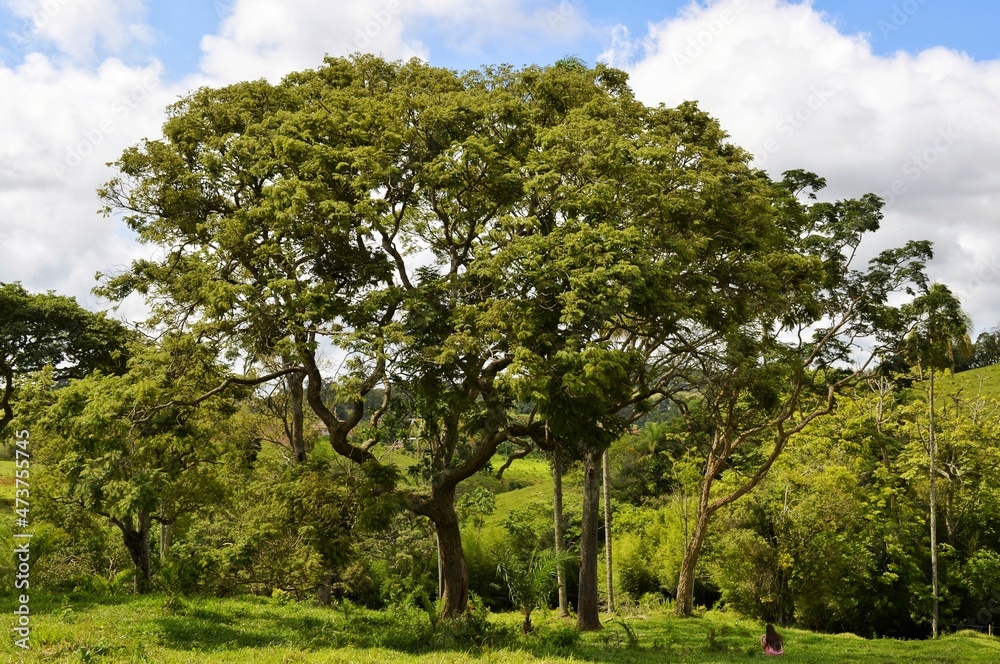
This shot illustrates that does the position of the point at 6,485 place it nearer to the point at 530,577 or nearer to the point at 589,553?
the point at 589,553

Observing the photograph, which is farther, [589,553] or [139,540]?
[139,540]

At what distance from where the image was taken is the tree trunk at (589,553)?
64.1 feet

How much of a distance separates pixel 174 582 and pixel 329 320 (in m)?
6.89

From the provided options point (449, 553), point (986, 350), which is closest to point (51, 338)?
point (449, 553)

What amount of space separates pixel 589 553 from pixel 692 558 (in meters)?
4.47

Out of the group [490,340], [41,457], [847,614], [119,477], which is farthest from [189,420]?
[847,614]

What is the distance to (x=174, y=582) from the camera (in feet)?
51.4

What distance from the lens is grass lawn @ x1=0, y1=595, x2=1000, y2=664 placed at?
1127 centimetres

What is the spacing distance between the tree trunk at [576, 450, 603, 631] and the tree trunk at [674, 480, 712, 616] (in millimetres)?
4242

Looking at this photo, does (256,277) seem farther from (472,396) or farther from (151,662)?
(151,662)

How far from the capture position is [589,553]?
20.1 metres

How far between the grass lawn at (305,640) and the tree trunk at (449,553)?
674mm

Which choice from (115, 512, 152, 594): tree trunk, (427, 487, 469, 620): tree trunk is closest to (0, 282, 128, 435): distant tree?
(115, 512, 152, 594): tree trunk

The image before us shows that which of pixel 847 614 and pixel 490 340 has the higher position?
pixel 490 340
